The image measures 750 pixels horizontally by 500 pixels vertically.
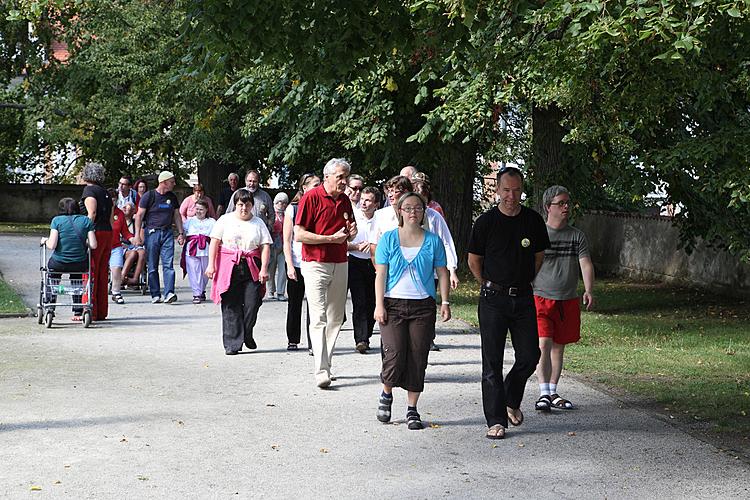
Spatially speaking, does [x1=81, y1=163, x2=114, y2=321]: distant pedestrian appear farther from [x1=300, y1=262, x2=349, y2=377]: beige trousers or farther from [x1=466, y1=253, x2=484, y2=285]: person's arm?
[x1=466, y1=253, x2=484, y2=285]: person's arm

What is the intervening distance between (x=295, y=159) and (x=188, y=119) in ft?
19.8

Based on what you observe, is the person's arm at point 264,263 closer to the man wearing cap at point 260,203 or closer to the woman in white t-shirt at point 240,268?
the woman in white t-shirt at point 240,268

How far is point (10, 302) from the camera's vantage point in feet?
56.5

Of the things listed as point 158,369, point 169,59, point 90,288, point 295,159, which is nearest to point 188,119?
point 169,59

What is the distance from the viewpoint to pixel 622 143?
1537 centimetres

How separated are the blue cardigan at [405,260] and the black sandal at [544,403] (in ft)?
3.67

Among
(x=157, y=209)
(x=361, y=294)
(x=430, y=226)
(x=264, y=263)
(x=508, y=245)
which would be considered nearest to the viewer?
(x=508, y=245)

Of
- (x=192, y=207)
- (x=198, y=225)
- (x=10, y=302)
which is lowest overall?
(x=10, y=302)

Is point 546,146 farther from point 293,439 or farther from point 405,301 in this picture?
point 293,439

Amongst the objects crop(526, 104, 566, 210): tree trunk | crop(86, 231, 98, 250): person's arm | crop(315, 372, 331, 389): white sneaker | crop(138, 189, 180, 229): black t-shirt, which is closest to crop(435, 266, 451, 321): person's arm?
crop(315, 372, 331, 389): white sneaker

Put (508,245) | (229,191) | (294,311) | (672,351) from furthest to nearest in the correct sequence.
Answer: (229,191) < (672,351) < (294,311) < (508,245)

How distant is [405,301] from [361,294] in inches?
164

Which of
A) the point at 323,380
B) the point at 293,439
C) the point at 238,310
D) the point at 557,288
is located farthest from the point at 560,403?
the point at 238,310

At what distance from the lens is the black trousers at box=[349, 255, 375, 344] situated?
1323cm
